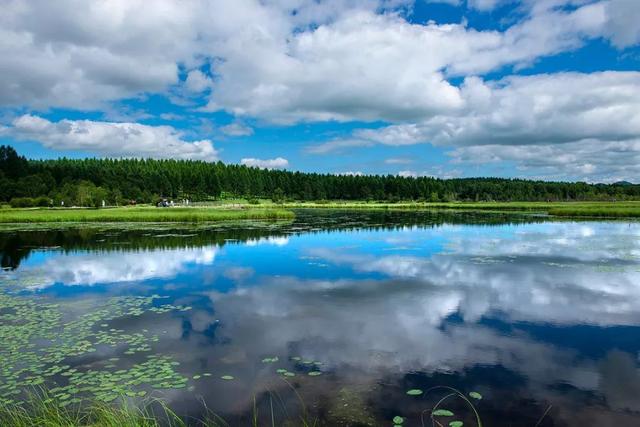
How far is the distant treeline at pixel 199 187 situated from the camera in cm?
9612

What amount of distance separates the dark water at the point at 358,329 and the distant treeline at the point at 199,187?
75.1 metres

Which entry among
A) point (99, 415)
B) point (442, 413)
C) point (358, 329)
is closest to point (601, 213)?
point (358, 329)

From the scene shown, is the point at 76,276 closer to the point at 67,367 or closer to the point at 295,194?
the point at 67,367

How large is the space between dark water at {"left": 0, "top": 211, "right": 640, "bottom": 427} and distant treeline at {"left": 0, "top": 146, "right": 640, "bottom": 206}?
75.1 m

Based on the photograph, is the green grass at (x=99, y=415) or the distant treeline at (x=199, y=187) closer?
the green grass at (x=99, y=415)

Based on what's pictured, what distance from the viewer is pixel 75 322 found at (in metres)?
12.9

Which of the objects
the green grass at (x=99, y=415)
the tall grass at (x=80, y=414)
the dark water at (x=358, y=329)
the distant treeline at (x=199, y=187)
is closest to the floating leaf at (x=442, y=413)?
the dark water at (x=358, y=329)

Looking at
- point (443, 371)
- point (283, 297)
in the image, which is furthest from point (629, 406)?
point (283, 297)

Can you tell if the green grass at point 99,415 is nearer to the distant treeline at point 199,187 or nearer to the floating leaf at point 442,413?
the floating leaf at point 442,413

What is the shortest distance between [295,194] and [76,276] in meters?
144

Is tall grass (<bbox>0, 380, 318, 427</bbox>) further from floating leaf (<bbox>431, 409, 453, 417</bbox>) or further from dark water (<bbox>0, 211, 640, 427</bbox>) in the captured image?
floating leaf (<bbox>431, 409, 453, 417</bbox>)

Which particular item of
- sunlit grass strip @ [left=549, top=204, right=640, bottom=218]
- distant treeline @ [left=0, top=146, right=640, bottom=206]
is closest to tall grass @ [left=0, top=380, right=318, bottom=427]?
sunlit grass strip @ [left=549, top=204, right=640, bottom=218]

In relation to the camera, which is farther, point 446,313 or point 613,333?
point 446,313

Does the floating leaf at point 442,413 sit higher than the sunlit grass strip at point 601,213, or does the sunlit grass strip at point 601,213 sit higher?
the sunlit grass strip at point 601,213
